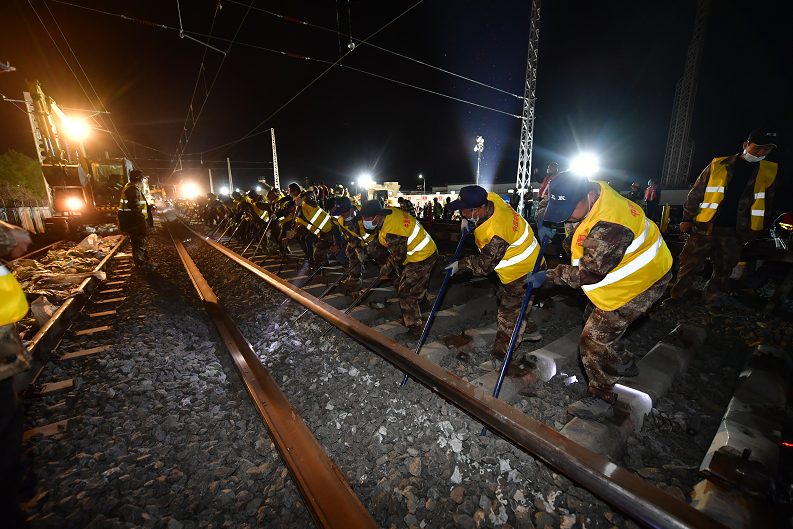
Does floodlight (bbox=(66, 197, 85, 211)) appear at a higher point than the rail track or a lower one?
higher

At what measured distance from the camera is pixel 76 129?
17.1 metres

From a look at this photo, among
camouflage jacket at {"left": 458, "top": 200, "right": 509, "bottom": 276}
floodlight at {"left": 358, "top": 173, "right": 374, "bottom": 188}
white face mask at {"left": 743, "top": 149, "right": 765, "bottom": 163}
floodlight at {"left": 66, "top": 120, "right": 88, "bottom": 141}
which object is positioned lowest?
camouflage jacket at {"left": 458, "top": 200, "right": 509, "bottom": 276}

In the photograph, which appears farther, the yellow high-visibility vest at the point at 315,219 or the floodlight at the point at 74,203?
the floodlight at the point at 74,203

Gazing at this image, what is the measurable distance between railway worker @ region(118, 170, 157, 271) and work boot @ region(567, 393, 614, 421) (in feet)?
32.2

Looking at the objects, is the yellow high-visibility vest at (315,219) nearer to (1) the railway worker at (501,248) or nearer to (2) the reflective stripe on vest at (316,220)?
(2) the reflective stripe on vest at (316,220)

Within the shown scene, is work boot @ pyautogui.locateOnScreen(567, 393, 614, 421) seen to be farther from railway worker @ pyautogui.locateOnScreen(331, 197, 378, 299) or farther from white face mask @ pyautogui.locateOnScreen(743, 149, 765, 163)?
white face mask @ pyautogui.locateOnScreen(743, 149, 765, 163)

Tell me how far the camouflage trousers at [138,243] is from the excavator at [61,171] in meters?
9.92

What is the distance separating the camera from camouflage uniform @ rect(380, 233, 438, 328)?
460 centimetres

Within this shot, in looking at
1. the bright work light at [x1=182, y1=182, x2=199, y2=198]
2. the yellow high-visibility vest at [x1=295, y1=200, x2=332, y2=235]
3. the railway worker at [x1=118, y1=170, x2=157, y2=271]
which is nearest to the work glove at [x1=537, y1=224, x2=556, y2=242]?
the yellow high-visibility vest at [x1=295, y1=200, x2=332, y2=235]

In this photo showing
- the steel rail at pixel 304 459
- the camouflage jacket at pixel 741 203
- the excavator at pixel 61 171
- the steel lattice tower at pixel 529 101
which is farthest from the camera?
the excavator at pixel 61 171

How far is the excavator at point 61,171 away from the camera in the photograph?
546 inches

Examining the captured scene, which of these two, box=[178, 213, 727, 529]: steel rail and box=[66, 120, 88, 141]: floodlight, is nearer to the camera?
box=[178, 213, 727, 529]: steel rail

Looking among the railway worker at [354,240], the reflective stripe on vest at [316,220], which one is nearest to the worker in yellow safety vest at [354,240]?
the railway worker at [354,240]

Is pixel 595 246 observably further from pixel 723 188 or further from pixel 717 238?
pixel 717 238
